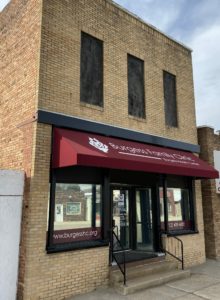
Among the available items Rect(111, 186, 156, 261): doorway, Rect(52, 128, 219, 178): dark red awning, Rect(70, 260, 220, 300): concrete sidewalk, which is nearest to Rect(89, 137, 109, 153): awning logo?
Rect(52, 128, 219, 178): dark red awning

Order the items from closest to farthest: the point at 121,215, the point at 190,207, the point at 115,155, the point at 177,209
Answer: the point at 115,155, the point at 121,215, the point at 177,209, the point at 190,207

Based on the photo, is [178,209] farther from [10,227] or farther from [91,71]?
[10,227]

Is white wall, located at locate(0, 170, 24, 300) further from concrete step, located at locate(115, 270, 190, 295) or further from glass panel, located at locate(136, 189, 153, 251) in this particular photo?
glass panel, located at locate(136, 189, 153, 251)

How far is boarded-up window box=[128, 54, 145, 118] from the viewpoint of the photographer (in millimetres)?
10336

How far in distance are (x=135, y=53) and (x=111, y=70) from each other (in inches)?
57.9

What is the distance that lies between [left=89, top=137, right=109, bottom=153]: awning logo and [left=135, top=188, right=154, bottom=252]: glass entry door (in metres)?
3.32

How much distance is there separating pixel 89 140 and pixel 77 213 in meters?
1.92

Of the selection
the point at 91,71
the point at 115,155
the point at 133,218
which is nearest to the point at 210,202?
the point at 133,218

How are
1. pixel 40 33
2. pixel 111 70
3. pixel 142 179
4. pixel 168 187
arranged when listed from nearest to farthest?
pixel 40 33 → pixel 111 70 → pixel 142 179 → pixel 168 187

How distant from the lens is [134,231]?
1077 cm

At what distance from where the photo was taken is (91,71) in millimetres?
9320

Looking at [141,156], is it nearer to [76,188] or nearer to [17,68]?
[76,188]

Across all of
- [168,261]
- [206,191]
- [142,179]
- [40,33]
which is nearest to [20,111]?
[40,33]

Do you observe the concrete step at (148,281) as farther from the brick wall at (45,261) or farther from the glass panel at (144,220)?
the glass panel at (144,220)
